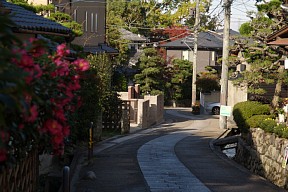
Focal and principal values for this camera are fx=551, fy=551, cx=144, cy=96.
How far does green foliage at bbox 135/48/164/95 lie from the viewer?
182ft

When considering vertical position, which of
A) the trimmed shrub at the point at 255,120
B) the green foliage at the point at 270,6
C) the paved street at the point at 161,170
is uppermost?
the green foliage at the point at 270,6

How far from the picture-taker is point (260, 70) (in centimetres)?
2459

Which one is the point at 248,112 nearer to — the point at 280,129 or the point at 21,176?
the point at 280,129

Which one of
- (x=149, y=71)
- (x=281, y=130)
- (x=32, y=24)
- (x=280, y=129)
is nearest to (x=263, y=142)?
(x=280, y=129)

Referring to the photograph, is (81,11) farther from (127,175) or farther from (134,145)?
(127,175)

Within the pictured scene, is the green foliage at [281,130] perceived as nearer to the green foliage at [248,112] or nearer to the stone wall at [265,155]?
the stone wall at [265,155]

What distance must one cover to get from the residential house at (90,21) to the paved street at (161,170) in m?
10.9

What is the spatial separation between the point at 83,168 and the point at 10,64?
13146 millimetres

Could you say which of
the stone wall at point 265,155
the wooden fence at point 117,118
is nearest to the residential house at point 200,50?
the wooden fence at point 117,118

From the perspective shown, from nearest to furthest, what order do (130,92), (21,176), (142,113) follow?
(21,176), (142,113), (130,92)

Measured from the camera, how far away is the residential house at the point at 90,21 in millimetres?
35344

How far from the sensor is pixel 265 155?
18891 millimetres

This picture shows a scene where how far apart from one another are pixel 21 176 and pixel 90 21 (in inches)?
1201

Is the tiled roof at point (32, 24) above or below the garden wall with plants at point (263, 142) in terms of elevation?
above
